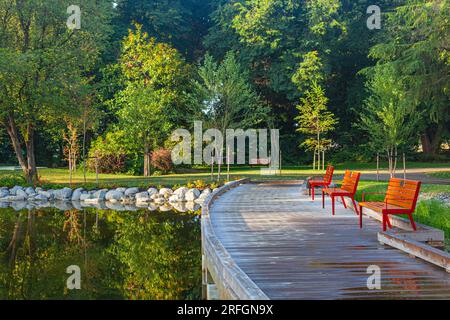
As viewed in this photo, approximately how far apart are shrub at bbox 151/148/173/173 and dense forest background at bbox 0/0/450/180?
72 centimetres

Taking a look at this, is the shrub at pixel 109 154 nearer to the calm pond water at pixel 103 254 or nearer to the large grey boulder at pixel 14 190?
the large grey boulder at pixel 14 190

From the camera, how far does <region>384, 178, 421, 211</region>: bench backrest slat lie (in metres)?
8.75

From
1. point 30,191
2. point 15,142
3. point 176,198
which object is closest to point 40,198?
point 30,191

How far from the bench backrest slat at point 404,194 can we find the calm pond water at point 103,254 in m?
3.56

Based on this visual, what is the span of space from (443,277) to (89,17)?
23990mm

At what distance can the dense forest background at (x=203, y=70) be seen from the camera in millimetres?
26656

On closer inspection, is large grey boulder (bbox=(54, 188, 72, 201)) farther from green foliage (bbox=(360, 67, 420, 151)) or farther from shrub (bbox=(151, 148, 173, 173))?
green foliage (bbox=(360, 67, 420, 151))

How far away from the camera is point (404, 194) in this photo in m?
9.16

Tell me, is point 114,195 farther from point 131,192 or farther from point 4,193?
point 4,193

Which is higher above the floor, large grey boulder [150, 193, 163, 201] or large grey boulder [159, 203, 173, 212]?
large grey boulder [150, 193, 163, 201]

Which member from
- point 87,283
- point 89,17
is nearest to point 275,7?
point 89,17

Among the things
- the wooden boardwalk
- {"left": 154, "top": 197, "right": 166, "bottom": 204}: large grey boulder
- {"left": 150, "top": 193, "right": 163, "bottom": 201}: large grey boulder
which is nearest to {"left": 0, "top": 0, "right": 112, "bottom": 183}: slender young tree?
{"left": 150, "top": 193, "right": 163, "bottom": 201}: large grey boulder

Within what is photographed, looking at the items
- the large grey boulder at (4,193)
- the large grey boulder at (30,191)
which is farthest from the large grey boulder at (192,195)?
the large grey boulder at (4,193)

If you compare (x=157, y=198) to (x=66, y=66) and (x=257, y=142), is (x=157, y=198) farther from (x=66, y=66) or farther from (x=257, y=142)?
(x=257, y=142)
